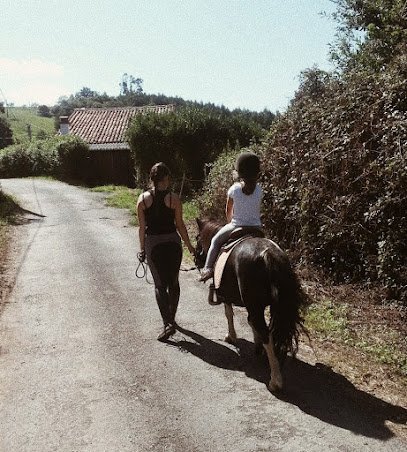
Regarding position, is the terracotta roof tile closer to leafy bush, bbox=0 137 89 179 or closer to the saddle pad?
leafy bush, bbox=0 137 89 179

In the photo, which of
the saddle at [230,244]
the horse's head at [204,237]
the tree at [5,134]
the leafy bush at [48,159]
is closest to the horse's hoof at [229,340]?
the saddle at [230,244]

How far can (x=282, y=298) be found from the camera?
178 inches

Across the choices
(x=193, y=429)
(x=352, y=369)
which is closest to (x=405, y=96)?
(x=352, y=369)

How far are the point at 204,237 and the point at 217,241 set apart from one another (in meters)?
0.67

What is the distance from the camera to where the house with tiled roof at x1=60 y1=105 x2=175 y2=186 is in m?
30.5

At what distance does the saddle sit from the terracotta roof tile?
3023 cm

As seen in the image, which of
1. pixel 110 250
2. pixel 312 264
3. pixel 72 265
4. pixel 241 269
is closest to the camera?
pixel 241 269

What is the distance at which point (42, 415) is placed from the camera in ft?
14.4

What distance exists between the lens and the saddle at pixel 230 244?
209 inches

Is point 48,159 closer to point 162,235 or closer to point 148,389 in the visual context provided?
point 162,235

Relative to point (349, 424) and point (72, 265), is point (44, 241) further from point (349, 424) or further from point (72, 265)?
point (349, 424)

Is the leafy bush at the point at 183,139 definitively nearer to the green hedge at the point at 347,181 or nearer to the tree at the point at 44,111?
the green hedge at the point at 347,181

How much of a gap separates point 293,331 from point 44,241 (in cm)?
965

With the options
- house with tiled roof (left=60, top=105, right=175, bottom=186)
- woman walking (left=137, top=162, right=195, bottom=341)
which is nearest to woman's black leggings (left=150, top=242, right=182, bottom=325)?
woman walking (left=137, top=162, right=195, bottom=341)
